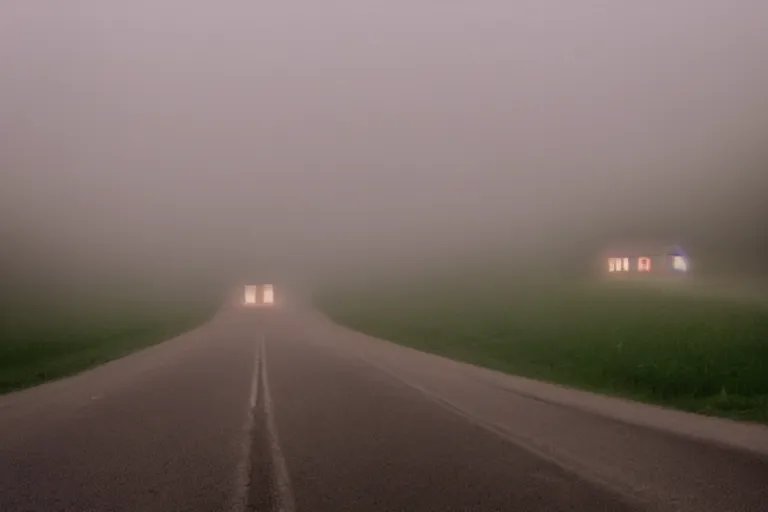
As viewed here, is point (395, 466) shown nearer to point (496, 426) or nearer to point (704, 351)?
point (496, 426)

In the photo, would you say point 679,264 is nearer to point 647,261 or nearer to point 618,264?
point 647,261

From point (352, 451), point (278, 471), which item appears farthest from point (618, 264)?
point (278, 471)

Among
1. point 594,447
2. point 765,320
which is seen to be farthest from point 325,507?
point 765,320

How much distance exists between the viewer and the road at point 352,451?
696 cm

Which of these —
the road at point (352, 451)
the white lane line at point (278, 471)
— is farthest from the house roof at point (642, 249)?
the white lane line at point (278, 471)

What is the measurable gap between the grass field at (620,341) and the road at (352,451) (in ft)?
8.93

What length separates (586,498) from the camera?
689cm

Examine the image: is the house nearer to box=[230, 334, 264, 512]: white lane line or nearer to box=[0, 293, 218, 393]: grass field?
box=[0, 293, 218, 393]: grass field

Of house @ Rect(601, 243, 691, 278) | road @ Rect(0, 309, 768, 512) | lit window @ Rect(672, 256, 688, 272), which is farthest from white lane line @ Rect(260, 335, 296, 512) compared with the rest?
lit window @ Rect(672, 256, 688, 272)

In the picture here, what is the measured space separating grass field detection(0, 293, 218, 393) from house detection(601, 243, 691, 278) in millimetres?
49242

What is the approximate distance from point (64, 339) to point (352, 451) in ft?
92.8

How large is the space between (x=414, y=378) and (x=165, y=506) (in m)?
10.7

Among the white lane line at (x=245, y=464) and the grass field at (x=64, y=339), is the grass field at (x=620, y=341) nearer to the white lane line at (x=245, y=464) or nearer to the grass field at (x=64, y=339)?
the white lane line at (x=245, y=464)

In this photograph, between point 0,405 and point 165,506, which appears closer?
point 165,506
